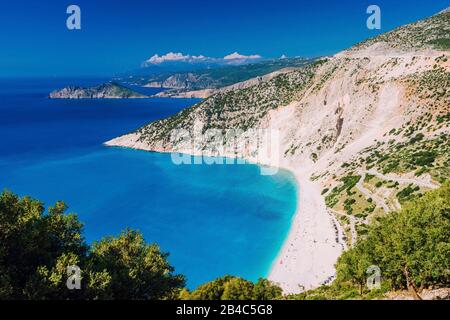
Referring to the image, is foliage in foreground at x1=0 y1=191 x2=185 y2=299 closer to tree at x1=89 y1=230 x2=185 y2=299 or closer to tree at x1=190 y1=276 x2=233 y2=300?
tree at x1=89 y1=230 x2=185 y2=299

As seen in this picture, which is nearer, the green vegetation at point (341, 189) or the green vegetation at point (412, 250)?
the green vegetation at point (412, 250)

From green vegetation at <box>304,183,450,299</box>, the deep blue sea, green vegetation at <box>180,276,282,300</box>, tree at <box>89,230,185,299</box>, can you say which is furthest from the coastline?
tree at <box>89,230,185,299</box>

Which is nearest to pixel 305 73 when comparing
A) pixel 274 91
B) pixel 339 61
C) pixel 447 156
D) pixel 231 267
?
pixel 274 91

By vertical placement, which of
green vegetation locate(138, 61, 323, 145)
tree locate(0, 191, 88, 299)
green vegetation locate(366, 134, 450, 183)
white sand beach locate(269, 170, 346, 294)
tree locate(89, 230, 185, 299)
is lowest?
white sand beach locate(269, 170, 346, 294)

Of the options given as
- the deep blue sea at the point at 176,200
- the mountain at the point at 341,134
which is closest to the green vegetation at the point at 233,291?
the mountain at the point at 341,134

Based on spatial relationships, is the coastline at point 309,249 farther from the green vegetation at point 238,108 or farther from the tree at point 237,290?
the green vegetation at point 238,108

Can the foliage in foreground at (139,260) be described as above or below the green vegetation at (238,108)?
below
